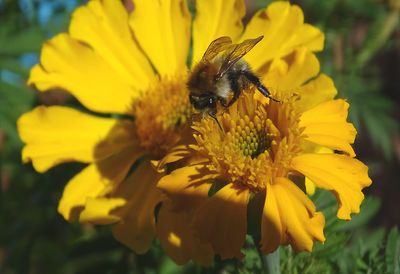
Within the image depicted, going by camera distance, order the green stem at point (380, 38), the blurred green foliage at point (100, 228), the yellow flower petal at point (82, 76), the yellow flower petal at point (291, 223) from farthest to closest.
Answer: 1. the green stem at point (380, 38)
2. the yellow flower petal at point (82, 76)
3. the blurred green foliage at point (100, 228)
4. the yellow flower petal at point (291, 223)

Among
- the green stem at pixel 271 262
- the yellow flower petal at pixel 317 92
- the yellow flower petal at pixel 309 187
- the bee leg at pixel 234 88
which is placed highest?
Result: the bee leg at pixel 234 88

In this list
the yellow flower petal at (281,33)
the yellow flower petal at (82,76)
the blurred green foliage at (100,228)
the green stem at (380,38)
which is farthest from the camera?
the green stem at (380,38)

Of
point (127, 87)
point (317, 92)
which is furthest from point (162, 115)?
point (317, 92)

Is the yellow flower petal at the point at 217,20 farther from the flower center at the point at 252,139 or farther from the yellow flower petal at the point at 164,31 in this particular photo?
the flower center at the point at 252,139

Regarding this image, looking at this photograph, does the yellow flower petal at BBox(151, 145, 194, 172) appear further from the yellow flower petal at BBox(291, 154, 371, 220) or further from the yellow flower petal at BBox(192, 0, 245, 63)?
the yellow flower petal at BBox(192, 0, 245, 63)

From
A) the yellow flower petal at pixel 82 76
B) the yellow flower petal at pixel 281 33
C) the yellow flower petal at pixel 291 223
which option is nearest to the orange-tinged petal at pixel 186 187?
the yellow flower petal at pixel 291 223

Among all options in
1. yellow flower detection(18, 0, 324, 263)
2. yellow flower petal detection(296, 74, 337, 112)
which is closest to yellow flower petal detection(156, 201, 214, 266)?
yellow flower detection(18, 0, 324, 263)
